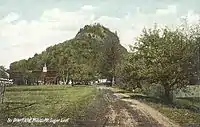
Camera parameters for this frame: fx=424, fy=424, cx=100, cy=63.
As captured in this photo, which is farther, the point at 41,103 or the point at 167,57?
the point at 167,57

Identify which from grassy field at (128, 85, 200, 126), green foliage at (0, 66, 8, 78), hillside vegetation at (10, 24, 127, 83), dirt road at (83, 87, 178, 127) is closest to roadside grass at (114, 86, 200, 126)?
grassy field at (128, 85, 200, 126)

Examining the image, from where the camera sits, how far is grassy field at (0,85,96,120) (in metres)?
8.20

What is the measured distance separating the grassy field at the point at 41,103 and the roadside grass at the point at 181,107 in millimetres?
2084

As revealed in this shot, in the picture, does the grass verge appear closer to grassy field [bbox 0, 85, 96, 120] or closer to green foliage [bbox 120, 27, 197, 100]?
grassy field [bbox 0, 85, 96, 120]

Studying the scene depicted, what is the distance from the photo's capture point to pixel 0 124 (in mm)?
8062

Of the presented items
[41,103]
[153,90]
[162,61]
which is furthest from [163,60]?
[41,103]

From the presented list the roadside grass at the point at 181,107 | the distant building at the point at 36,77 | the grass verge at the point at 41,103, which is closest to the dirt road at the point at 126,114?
the roadside grass at the point at 181,107

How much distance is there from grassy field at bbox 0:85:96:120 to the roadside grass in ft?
6.84

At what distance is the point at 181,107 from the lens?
11914 millimetres

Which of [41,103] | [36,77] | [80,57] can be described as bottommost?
[41,103]

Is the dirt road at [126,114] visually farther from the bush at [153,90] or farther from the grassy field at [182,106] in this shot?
the bush at [153,90]

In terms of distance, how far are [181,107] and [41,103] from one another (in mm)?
4933

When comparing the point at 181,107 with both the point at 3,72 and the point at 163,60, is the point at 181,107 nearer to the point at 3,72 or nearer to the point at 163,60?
the point at 163,60

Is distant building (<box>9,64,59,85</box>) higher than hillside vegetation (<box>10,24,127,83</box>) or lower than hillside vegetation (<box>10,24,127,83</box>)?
lower
